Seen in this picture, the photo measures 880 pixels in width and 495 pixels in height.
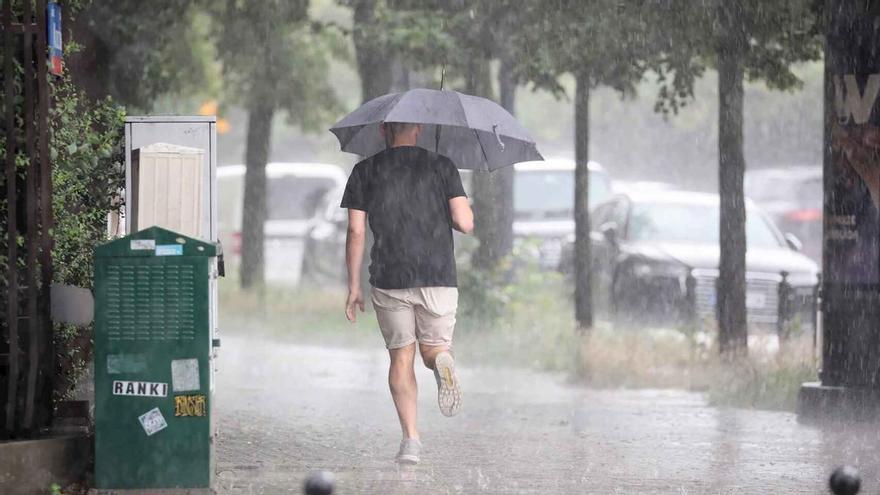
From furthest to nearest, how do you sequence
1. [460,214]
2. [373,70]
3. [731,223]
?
1. [373,70]
2. [731,223]
3. [460,214]

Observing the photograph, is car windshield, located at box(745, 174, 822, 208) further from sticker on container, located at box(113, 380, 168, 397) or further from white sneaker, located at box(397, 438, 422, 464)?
sticker on container, located at box(113, 380, 168, 397)

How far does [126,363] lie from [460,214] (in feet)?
7.08

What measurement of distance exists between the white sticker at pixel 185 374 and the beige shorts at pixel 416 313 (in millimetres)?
1588

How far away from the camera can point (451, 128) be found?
9.55 metres

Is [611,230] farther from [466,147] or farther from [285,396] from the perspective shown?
[466,147]

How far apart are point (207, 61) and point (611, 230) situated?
8492mm

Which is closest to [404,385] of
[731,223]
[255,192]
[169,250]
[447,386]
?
[447,386]

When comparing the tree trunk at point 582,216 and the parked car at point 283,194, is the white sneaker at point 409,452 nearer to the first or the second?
the tree trunk at point 582,216

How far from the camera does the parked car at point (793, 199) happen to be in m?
34.2

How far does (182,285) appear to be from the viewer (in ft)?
23.4

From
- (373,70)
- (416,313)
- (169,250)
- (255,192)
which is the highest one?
(373,70)

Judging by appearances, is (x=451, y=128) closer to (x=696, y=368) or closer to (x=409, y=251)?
(x=409, y=251)

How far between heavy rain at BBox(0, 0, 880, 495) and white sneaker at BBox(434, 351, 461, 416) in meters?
0.01

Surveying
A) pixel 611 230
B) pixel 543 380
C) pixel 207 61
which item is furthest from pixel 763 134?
pixel 543 380
